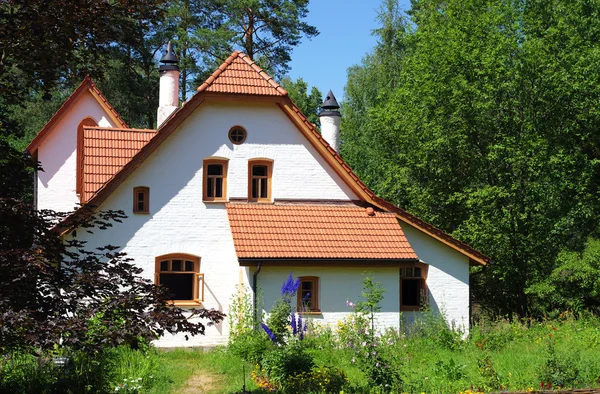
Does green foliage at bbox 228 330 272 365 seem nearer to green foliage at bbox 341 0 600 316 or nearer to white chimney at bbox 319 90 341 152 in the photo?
white chimney at bbox 319 90 341 152

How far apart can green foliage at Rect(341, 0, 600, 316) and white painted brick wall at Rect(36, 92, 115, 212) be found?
11.3m

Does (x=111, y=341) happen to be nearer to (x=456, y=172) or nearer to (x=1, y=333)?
(x=1, y=333)

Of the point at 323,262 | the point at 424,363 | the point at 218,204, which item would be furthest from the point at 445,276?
the point at 218,204

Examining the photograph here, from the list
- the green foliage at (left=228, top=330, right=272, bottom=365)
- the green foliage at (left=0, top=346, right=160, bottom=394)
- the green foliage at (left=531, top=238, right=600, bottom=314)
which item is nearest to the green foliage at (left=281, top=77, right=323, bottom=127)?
the green foliage at (left=531, top=238, right=600, bottom=314)

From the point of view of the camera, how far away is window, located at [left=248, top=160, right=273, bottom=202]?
1983 centimetres

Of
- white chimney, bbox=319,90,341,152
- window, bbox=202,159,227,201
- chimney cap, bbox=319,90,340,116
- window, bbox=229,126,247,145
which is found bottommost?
window, bbox=202,159,227,201

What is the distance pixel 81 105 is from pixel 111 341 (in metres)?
20.2

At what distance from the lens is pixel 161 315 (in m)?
8.67

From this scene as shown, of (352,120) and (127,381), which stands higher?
(352,120)

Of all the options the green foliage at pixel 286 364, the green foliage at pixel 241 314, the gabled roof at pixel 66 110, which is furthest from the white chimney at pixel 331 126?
the green foliage at pixel 286 364

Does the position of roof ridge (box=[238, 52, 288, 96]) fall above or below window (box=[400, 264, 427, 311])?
above

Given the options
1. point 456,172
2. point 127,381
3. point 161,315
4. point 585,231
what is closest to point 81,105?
point 456,172

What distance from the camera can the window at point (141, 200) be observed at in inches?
738

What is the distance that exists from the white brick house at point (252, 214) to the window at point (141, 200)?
1.0 inches
